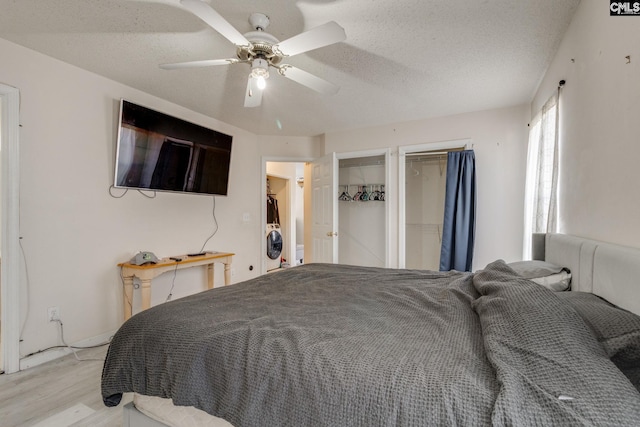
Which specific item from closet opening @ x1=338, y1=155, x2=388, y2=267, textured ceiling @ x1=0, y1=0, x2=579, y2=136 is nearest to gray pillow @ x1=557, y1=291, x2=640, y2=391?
textured ceiling @ x1=0, y1=0, x2=579, y2=136

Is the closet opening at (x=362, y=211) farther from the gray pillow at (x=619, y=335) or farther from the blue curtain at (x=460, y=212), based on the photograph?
the gray pillow at (x=619, y=335)

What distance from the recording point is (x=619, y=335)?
85 centimetres

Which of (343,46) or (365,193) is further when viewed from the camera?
(365,193)

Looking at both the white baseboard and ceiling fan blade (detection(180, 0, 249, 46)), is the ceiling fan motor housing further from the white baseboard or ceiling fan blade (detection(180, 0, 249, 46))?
the white baseboard

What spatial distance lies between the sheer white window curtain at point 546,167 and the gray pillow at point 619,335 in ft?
4.95

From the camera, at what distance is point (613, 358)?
0.84 meters

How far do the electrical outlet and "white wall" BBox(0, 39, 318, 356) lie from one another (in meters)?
0.03

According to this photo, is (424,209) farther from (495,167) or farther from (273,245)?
(273,245)

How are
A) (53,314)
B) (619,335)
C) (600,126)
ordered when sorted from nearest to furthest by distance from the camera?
(619,335)
(600,126)
(53,314)

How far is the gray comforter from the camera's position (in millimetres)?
717

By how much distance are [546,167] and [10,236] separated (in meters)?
4.19

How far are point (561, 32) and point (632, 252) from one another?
1.74 meters

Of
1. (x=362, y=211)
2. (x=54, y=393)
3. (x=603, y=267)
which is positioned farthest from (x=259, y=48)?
(x=362, y=211)

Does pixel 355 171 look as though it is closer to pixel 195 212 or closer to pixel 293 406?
pixel 195 212
